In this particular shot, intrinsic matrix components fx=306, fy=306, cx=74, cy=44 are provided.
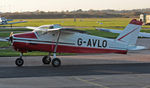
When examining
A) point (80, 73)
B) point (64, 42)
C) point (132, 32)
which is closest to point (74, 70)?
point (80, 73)

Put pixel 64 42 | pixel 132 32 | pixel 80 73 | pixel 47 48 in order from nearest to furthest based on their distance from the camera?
pixel 80 73, pixel 47 48, pixel 64 42, pixel 132 32

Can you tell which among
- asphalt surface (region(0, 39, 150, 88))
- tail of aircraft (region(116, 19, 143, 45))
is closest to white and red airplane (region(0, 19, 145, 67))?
tail of aircraft (region(116, 19, 143, 45))

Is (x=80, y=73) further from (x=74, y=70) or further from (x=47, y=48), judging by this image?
(x=47, y=48)

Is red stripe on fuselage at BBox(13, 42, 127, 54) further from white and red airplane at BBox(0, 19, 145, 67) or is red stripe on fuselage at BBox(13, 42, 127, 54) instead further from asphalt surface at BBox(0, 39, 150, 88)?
asphalt surface at BBox(0, 39, 150, 88)

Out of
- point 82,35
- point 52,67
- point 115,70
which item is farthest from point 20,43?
point 115,70

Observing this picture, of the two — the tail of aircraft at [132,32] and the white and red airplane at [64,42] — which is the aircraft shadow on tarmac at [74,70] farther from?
the tail of aircraft at [132,32]

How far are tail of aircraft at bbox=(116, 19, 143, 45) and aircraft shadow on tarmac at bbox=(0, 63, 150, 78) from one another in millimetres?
1451

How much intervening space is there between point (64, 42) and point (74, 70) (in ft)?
7.02

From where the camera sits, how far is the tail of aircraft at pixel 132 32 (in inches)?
677

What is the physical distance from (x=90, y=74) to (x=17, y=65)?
4.49 m

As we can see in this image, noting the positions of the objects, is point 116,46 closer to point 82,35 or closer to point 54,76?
point 82,35

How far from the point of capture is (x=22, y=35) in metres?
16.1

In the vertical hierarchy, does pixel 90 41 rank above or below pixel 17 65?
above

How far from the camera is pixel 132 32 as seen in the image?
56.5 feet
